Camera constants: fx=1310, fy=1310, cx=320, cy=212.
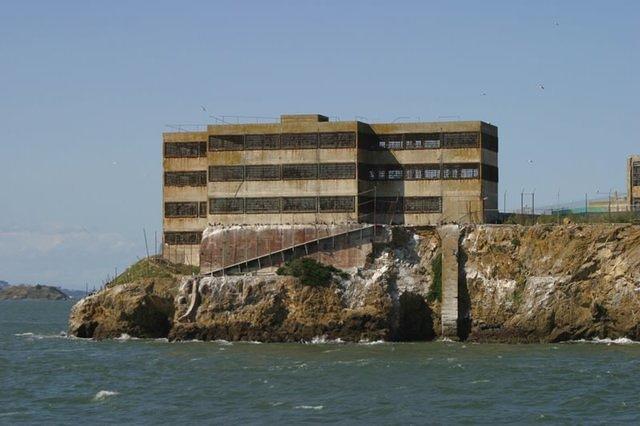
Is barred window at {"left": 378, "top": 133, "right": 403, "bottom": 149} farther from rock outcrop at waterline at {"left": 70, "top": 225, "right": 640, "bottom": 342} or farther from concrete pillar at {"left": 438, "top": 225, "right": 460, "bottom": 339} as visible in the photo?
concrete pillar at {"left": 438, "top": 225, "right": 460, "bottom": 339}

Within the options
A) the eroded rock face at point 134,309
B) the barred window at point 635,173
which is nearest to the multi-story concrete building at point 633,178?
the barred window at point 635,173

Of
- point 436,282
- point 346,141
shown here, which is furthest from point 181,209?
point 436,282

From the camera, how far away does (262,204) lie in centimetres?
11250

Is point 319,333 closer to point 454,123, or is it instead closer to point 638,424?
point 454,123

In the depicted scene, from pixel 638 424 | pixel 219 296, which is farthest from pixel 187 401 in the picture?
pixel 219 296

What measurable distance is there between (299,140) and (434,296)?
18498 mm

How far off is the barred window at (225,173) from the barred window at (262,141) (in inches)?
86.6

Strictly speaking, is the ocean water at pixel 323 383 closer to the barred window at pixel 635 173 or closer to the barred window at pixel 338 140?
the barred window at pixel 338 140

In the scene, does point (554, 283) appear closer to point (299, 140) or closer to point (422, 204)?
point (422, 204)

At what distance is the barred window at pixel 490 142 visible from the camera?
366ft

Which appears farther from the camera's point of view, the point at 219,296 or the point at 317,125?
the point at 317,125

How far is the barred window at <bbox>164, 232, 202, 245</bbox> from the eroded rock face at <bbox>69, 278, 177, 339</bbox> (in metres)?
9.60

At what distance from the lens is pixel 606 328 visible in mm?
98938

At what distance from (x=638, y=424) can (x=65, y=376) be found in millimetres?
38996
